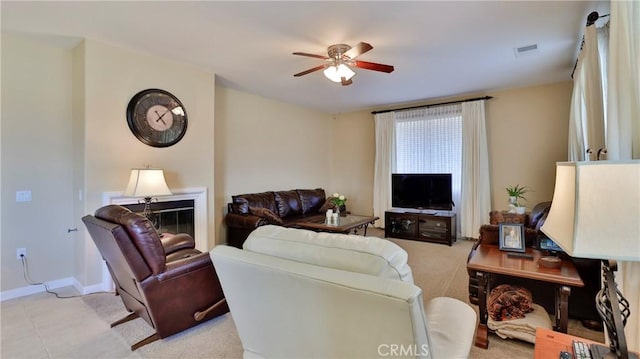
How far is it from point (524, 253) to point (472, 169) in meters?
3.03

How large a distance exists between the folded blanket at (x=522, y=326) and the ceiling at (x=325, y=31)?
8.29 feet

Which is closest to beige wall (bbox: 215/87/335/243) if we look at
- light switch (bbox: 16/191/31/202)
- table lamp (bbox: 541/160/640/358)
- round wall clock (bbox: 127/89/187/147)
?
round wall clock (bbox: 127/89/187/147)

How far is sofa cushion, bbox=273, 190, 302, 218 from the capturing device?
17.1ft

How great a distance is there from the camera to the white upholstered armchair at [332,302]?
95cm

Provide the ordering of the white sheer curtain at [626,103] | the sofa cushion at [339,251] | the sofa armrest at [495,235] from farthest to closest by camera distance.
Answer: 1. the sofa armrest at [495,235]
2. the white sheer curtain at [626,103]
3. the sofa cushion at [339,251]

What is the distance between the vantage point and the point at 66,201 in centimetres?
334

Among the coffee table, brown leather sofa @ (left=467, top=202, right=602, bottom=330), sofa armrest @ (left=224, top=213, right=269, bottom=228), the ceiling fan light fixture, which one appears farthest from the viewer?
sofa armrest @ (left=224, top=213, right=269, bottom=228)

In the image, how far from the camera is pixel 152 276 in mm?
1991

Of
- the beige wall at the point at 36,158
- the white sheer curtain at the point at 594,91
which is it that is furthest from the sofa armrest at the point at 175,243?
the white sheer curtain at the point at 594,91

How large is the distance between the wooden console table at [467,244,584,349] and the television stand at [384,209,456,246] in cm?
261

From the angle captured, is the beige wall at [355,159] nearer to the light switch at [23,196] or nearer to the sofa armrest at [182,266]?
the sofa armrest at [182,266]

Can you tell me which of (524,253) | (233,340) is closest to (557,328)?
(524,253)

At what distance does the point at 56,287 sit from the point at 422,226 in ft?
17.1

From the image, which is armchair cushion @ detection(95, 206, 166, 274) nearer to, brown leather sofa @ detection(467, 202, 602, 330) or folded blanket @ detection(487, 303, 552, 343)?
brown leather sofa @ detection(467, 202, 602, 330)
